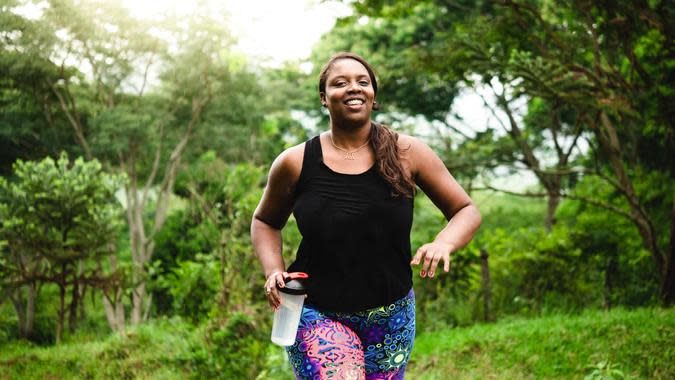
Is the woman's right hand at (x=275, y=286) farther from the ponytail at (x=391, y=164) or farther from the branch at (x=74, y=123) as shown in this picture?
the branch at (x=74, y=123)

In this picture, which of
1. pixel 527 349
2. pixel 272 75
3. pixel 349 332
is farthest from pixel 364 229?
pixel 272 75

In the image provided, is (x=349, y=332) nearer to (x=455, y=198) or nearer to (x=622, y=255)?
(x=455, y=198)

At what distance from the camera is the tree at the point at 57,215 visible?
1138cm

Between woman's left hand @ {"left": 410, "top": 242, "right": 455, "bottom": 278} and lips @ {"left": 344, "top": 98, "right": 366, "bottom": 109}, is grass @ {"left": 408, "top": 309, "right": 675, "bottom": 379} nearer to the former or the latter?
woman's left hand @ {"left": 410, "top": 242, "right": 455, "bottom": 278}

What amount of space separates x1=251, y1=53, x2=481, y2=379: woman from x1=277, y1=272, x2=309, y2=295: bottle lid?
0.02 m

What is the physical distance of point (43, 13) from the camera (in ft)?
47.3

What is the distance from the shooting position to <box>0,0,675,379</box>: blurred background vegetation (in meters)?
6.96

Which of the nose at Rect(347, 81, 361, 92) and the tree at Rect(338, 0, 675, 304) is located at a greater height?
the tree at Rect(338, 0, 675, 304)

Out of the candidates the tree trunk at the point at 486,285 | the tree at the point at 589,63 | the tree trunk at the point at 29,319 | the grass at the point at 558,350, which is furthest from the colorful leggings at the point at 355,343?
the tree trunk at the point at 29,319

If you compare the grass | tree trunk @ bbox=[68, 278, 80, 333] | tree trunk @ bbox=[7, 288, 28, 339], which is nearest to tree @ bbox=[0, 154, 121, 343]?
tree trunk @ bbox=[68, 278, 80, 333]

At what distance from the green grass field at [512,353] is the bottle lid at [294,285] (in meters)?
2.77

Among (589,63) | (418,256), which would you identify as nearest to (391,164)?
(418,256)

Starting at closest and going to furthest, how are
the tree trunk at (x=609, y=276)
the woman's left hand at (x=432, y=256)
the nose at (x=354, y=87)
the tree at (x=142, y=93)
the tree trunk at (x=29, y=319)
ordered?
1. the woman's left hand at (x=432, y=256)
2. the nose at (x=354, y=87)
3. the tree trunk at (x=609, y=276)
4. the tree trunk at (x=29, y=319)
5. the tree at (x=142, y=93)

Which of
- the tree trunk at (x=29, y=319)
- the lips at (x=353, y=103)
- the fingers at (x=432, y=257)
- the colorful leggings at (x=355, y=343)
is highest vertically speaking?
the lips at (x=353, y=103)
